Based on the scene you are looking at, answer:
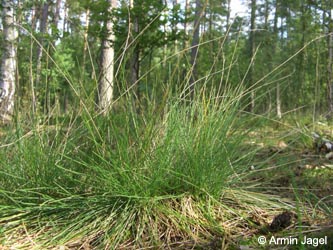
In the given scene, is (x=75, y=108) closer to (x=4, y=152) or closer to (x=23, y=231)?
(x=4, y=152)

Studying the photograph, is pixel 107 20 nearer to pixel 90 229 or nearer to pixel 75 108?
pixel 75 108

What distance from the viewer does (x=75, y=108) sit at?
1.98 meters

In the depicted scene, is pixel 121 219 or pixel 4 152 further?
pixel 4 152

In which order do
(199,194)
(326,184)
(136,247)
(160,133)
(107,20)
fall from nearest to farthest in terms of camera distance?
(136,247) → (199,194) → (160,133) → (326,184) → (107,20)

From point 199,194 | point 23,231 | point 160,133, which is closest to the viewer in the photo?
point 23,231

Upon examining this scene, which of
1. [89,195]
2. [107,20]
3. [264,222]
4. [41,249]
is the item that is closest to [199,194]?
[264,222]

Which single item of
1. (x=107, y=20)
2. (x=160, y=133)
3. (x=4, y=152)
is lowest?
(x=4, y=152)

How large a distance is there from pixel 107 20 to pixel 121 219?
5002mm

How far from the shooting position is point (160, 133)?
1.82 meters

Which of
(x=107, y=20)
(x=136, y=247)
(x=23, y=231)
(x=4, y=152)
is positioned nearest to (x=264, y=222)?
(x=136, y=247)

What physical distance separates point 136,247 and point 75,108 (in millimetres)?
905

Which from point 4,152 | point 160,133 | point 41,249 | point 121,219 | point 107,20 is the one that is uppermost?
point 107,20

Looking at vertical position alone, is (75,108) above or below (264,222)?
above

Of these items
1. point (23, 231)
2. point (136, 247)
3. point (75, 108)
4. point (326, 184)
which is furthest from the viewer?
point (326, 184)
